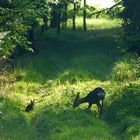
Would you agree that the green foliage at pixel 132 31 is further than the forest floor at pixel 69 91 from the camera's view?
Yes

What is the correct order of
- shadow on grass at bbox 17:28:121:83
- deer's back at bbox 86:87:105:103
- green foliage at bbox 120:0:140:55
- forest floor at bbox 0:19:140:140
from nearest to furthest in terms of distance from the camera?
forest floor at bbox 0:19:140:140, deer's back at bbox 86:87:105:103, green foliage at bbox 120:0:140:55, shadow on grass at bbox 17:28:121:83

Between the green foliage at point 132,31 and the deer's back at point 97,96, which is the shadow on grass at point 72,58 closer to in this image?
the green foliage at point 132,31

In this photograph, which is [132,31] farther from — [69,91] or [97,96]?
[97,96]

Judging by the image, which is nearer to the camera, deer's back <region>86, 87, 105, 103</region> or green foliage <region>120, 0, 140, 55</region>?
deer's back <region>86, 87, 105, 103</region>

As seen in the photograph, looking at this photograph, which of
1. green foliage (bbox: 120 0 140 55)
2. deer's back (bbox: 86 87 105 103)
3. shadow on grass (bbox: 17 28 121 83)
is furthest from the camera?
shadow on grass (bbox: 17 28 121 83)

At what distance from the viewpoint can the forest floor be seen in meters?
17.3

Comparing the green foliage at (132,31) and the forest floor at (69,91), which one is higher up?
the green foliage at (132,31)

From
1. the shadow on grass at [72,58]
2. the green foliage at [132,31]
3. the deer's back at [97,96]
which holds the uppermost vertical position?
the green foliage at [132,31]

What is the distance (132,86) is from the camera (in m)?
25.4

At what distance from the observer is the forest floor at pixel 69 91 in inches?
682

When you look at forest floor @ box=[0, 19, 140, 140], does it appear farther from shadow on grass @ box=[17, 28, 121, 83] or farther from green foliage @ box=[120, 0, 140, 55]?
green foliage @ box=[120, 0, 140, 55]

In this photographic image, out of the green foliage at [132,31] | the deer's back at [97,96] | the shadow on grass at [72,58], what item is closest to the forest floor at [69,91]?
the shadow on grass at [72,58]

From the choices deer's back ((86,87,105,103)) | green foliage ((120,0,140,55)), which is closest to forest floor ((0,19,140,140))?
deer's back ((86,87,105,103))

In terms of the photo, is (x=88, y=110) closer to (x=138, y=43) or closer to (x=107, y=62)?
(x=138, y=43)
